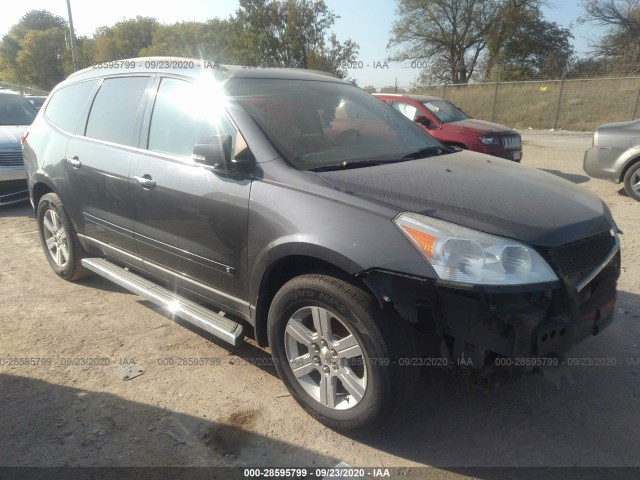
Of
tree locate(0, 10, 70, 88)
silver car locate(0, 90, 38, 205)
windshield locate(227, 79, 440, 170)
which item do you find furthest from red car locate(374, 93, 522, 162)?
tree locate(0, 10, 70, 88)

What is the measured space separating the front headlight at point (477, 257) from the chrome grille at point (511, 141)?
795cm

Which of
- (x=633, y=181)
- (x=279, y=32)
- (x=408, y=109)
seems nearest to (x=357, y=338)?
(x=633, y=181)

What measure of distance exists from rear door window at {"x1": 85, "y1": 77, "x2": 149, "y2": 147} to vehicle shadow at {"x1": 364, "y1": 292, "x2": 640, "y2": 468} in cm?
265

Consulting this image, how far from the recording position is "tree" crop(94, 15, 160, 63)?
A: 48.1 meters

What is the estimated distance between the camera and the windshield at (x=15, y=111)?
29.0 ft

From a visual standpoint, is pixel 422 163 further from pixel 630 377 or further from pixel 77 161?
pixel 77 161

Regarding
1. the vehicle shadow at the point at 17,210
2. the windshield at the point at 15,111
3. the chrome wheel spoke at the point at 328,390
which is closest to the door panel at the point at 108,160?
the chrome wheel spoke at the point at 328,390

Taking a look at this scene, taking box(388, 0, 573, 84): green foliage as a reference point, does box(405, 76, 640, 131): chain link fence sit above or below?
below

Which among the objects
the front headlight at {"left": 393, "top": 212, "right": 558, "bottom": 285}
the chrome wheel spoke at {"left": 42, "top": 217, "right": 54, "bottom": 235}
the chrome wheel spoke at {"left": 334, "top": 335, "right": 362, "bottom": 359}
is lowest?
the chrome wheel spoke at {"left": 42, "top": 217, "right": 54, "bottom": 235}

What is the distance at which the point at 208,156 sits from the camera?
2.82 m

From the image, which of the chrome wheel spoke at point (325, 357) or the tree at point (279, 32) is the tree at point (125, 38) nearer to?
the tree at point (279, 32)

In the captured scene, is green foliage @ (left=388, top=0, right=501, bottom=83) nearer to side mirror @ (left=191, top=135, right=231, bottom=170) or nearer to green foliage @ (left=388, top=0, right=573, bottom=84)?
green foliage @ (left=388, top=0, right=573, bottom=84)

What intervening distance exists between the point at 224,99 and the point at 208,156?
0.46 meters

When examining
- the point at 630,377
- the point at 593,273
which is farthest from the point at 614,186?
the point at 593,273
